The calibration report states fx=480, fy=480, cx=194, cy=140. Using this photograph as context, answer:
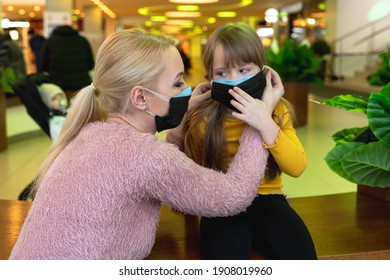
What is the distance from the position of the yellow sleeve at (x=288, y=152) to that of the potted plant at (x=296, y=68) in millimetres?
5218

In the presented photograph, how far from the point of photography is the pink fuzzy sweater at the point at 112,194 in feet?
3.66

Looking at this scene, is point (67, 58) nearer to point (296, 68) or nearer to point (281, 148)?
point (296, 68)

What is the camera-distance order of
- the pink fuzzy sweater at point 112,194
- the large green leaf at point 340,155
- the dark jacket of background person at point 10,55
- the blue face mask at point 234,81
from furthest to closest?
the dark jacket of background person at point 10,55 → the large green leaf at point 340,155 → the blue face mask at point 234,81 → the pink fuzzy sweater at point 112,194

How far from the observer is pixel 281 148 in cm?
136

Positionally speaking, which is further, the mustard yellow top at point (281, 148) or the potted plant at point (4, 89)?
the potted plant at point (4, 89)

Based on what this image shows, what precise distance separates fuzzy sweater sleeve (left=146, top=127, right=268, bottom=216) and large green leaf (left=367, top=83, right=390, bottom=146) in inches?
16.8

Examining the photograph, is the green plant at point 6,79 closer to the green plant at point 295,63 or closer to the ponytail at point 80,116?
the green plant at point 295,63

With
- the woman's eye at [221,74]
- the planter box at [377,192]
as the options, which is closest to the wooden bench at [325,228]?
the planter box at [377,192]

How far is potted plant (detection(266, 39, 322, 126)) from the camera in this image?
21.8 feet

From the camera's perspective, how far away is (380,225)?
166 centimetres

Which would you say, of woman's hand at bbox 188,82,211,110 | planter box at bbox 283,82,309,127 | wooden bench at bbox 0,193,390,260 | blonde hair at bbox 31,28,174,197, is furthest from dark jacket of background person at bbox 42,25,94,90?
blonde hair at bbox 31,28,174,197

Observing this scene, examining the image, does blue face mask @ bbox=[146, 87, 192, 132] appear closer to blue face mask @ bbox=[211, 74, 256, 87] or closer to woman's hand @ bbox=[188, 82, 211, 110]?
blue face mask @ bbox=[211, 74, 256, 87]
